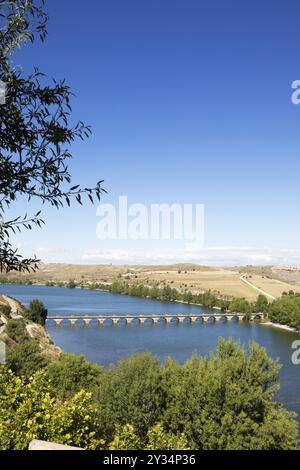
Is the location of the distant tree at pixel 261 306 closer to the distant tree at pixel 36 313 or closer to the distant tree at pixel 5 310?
the distant tree at pixel 36 313

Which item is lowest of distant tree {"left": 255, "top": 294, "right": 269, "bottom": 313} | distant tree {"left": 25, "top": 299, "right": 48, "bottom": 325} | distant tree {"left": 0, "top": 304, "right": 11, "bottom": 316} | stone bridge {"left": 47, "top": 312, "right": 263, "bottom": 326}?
stone bridge {"left": 47, "top": 312, "right": 263, "bottom": 326}

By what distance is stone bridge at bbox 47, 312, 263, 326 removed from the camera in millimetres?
95838

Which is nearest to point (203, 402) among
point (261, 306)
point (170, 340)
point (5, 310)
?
point (5, 310)

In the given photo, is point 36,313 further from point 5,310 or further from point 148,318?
point 148,318

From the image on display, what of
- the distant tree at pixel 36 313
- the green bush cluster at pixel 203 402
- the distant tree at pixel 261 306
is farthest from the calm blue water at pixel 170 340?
the green bush cluster at pixel 203 402

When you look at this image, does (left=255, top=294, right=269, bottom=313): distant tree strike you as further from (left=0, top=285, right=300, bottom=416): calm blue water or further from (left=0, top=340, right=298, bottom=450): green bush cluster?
(left=0, top=340, right=298, bottom=450): green bush cluster

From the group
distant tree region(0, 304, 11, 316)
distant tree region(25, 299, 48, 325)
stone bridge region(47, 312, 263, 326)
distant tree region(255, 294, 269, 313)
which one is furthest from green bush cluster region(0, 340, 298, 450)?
distant tree region(255, 294, 269, 313)

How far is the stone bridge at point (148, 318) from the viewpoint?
314ft

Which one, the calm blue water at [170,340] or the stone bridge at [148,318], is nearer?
the calm blue water at [170,340]

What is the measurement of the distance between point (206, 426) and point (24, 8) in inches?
825

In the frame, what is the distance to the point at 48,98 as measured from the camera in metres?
5.89

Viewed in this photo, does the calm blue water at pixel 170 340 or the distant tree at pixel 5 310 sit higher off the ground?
the distant tree at pixel 5 310

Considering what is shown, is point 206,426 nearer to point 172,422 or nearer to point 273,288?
point 172,422

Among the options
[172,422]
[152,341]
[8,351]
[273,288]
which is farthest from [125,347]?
[273,288]
